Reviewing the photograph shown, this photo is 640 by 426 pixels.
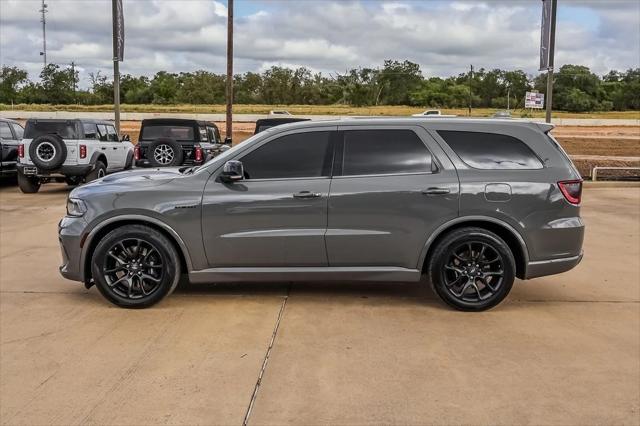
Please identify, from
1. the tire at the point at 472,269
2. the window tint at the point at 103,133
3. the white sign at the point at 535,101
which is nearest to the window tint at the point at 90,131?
the window tint at the point at 103,133

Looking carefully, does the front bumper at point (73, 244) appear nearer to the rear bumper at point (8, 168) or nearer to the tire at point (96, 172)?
the tire at point (96, 172)

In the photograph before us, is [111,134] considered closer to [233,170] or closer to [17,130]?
[17,130]

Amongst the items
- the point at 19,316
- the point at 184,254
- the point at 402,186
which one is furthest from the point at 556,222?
the point at 19,316

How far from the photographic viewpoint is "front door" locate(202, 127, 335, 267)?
561 centimetres

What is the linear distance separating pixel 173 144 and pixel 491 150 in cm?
983

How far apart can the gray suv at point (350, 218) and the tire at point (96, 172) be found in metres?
9.57

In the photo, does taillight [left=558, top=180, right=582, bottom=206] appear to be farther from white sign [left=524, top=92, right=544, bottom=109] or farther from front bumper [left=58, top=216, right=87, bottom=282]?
white sign [left=524, top=92, right=544, bottom=109]

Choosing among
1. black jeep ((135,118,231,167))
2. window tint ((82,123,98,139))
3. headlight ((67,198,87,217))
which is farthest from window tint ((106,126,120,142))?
headlight ((67,198,87,217))

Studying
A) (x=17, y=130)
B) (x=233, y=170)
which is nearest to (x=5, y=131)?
(x=17, y=130)

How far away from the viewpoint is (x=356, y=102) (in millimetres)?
89875

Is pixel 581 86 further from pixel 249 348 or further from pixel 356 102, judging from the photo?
pixel 249 348

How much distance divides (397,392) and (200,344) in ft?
5.32

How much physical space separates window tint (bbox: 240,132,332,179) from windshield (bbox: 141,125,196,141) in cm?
1023

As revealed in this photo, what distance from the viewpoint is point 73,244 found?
5.70m
